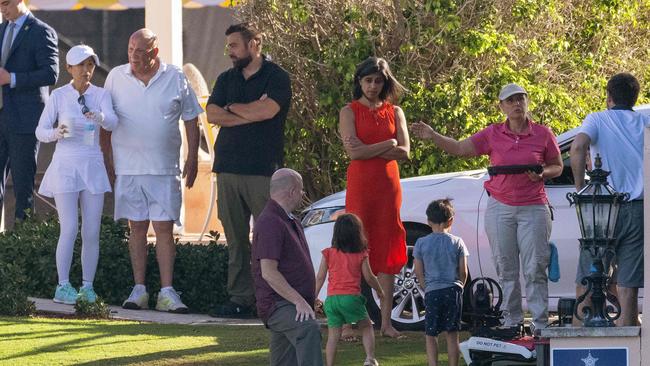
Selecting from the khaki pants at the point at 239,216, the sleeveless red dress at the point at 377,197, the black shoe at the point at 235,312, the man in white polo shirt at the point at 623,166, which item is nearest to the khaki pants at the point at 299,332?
the man in white polo shirt at the point at 623,166

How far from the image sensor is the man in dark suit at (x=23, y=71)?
13.4 m

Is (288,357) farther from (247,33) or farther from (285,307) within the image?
(247,33)

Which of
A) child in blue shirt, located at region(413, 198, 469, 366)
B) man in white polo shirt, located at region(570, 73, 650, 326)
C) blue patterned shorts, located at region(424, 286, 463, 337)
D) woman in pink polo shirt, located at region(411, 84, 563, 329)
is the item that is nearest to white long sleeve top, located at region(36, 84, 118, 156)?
woman in pink polo shirt, located at region(411, 84, 563, 329)

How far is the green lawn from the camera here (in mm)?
9859

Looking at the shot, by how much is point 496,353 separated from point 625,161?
65.8 inches

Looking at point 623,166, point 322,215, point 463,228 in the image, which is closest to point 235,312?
point 322,215

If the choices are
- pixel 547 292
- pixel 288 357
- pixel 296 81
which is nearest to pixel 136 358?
pixel 288 357

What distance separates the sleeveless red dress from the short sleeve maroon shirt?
271 centimetres

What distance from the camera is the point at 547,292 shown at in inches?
415

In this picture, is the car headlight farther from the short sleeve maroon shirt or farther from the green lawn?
the short sleeve maroon shirt

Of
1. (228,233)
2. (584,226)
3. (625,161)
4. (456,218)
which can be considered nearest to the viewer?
(584,226)

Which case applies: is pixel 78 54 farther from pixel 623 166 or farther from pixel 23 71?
pixel 623 166

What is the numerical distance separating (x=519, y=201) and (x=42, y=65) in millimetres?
5017

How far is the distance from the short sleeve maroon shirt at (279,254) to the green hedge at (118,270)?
15.8 feet
